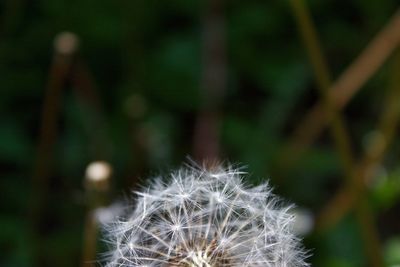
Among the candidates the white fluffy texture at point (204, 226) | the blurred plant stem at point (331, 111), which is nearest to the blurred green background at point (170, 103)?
the blurred plant stem at point (331, 111)

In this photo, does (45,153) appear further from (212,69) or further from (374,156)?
(374,156)

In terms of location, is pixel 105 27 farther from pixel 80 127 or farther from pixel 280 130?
pixel 280 130

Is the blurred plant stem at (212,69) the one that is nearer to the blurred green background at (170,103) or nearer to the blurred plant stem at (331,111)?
the blurred green background at (170,103)

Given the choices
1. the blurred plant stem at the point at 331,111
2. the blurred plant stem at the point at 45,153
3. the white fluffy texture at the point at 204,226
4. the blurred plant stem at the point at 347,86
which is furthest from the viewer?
the blurred plant stem at the point at 347,86

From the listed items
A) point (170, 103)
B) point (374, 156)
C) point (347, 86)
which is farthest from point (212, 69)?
point (374, 156)

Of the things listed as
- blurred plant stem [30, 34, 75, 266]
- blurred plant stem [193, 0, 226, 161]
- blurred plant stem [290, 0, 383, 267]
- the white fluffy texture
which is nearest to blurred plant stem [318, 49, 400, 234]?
blurred plant stem [290, 0, 383, 267]

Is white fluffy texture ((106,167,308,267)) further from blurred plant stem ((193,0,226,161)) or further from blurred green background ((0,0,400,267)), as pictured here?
blurred plant stem ((193,0,226,161))
